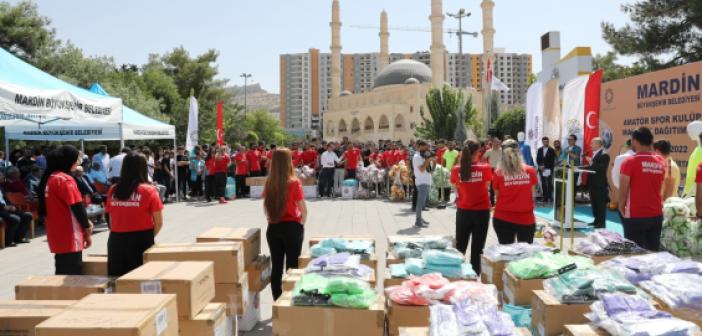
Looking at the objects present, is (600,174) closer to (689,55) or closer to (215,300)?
(215,300)

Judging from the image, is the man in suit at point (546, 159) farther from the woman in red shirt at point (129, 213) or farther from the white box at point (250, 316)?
the woman in red shirt at point (129, 213)

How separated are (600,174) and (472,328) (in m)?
8.82

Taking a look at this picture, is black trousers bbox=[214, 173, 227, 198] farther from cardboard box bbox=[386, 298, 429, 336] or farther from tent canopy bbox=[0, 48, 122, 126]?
cardboard box bbox=[386, 298, 429, 336]

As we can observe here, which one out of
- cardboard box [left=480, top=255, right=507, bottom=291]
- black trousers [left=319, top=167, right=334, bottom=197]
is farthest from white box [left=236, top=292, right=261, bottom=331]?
black trousers [left=319, top=167, right=334, bottom=197]

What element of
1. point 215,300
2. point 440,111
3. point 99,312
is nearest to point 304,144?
point 215,300

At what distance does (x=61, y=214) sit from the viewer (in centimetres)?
483

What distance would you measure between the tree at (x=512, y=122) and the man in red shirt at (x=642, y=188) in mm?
54610

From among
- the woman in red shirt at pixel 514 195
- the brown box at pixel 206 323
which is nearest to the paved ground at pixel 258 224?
the brown box at pixel 206 323

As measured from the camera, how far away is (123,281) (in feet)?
12.1

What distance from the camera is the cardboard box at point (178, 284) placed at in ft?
11.8

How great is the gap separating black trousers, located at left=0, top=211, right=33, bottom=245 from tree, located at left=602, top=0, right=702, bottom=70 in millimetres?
21745

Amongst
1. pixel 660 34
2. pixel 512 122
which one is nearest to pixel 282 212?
pixel 660 34

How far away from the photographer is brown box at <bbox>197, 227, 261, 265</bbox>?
4.96m

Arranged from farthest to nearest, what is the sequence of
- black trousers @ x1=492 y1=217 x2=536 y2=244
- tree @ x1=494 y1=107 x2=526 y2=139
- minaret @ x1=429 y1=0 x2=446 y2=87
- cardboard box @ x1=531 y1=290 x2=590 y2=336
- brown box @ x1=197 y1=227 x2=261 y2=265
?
minaret @ x1=429 y1=0 x2=446 y2=87
tree @ x1=494 y1=107 x2=526 y2=139
black trousers @ x1=492 y1=217 x2=536 y2=244
brown box @ x1=197 y1=227 x2=261 y2=265
cardboard box @ x1=531 y1=290 x2=590 y2=336
